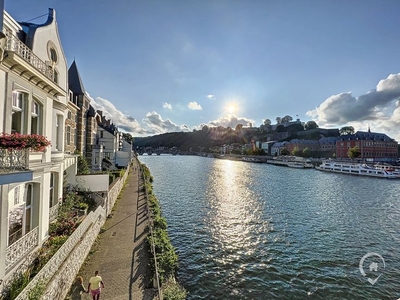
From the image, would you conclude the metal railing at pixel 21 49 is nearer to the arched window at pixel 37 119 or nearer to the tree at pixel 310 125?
the arched window at pixel 37 119

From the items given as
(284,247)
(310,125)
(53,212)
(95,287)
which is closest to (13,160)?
(95,287)

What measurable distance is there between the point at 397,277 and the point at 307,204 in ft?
53.5

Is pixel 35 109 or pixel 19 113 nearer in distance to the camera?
pixel 19 113

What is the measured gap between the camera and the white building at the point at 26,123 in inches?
277

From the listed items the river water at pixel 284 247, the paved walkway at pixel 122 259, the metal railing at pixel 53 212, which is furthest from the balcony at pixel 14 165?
the river water at pixel 284 247

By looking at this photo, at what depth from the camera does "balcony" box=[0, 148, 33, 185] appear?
6.27 metres

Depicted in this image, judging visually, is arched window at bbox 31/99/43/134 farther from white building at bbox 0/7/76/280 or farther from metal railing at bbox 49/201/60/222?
metal railing at bbox 49/201/60/222

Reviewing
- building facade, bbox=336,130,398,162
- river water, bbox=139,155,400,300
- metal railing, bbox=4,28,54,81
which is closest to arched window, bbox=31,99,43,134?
metal railing, bbox=4,28,54,81

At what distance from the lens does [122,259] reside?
11.4 m

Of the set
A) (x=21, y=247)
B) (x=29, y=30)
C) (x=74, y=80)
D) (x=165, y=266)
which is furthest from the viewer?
(x=74, y=80)

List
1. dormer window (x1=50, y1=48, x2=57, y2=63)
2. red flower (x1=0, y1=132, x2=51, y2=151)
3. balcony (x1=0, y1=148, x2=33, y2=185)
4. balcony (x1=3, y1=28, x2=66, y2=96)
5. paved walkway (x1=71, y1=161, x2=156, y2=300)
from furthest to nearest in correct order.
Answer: dormer window (x1=50, y1=48, x2=57, y2=63), paved walkway (x1=71, y1=161, x2=156, y2=300), balcony (x1=3, y1=28, x2=66, y2=96), red flower (x1=0, y1=132, x2=51, y2=151), balcony (x1=0, y1=148, x2=33, y2=185)

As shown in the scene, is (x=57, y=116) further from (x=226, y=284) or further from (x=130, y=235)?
(x=226, y=284)

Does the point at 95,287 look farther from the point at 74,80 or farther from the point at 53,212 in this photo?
the point at 74,80

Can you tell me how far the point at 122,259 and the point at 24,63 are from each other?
9779mm
